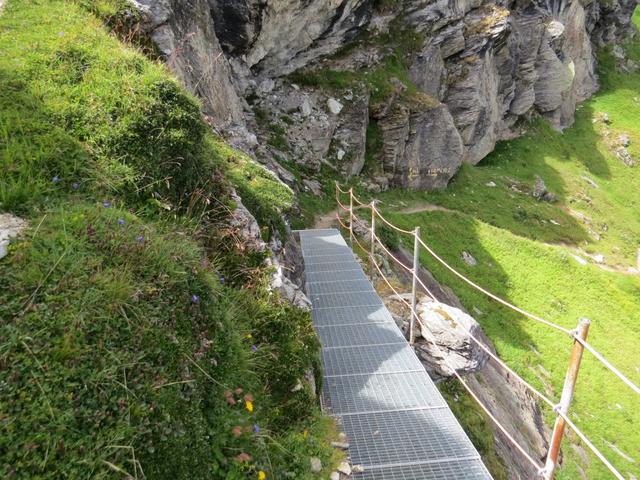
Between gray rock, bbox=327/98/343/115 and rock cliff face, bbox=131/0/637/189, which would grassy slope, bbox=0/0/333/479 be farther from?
gray rock, bbox=327/98/343/115

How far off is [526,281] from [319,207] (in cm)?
1070

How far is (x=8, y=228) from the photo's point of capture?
298 cm

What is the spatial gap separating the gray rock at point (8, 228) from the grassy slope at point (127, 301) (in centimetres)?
9

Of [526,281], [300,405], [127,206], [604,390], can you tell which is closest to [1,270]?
[127,206]

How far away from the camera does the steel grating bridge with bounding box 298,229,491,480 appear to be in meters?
4.34

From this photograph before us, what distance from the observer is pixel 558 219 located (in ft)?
94.1

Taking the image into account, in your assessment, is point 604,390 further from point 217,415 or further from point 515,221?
point 217,415

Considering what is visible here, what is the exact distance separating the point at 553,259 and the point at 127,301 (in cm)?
2351

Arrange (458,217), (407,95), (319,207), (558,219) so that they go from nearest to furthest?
(319,207), (458,217), (407,95), (558,219)

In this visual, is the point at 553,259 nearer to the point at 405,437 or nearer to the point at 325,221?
the point at 325,221

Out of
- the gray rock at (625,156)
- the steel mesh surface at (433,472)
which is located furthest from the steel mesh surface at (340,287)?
the gray rock at (625,156)

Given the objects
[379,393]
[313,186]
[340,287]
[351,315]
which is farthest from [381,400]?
[313,186]

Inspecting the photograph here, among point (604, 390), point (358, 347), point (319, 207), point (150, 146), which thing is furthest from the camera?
point (319, 207)

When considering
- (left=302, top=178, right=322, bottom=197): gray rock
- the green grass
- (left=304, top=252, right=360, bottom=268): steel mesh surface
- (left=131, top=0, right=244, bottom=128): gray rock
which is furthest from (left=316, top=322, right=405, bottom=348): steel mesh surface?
the green grass
